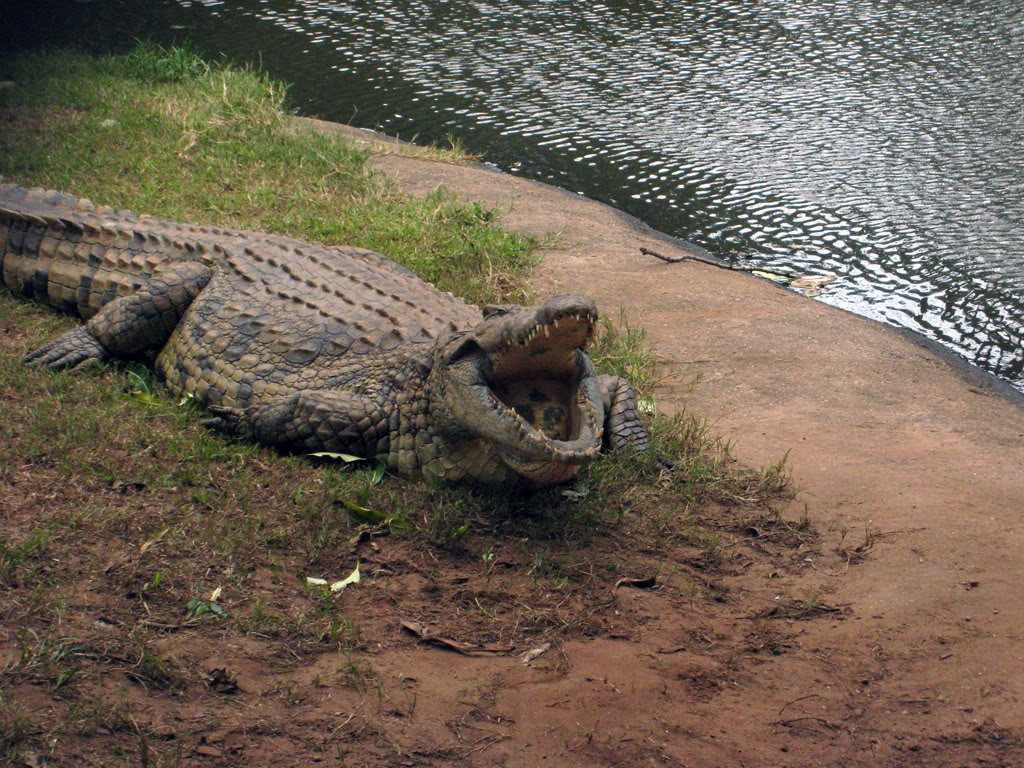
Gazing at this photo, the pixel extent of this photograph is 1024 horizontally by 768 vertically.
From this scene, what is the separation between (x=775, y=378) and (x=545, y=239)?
2.28 meters

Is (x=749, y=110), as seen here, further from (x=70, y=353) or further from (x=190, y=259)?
(x=70, y=353)

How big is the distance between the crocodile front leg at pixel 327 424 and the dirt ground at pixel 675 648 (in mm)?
650

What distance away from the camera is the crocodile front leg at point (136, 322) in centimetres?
488

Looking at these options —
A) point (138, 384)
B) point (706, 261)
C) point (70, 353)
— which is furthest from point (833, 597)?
point (706, 261)

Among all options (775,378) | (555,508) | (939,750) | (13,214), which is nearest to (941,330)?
(775,378)

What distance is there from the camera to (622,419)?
180 inches

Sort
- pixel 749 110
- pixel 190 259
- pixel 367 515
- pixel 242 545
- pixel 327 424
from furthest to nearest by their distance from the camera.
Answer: pixel 749 110 < pixel 190 259 < pixel 327 424 < pixel 367 515 < pixel 242 545

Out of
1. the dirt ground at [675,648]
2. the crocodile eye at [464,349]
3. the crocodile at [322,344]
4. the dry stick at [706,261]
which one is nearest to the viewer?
the dirt ground at [675,648]

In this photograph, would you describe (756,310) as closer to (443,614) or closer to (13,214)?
(443,614)

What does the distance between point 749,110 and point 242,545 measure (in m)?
7.73

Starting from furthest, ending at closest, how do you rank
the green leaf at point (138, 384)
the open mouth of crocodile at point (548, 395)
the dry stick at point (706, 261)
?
1. the dry stick at point (706, 261)
2. the green leaf at point (138, 384)
3. the open mouth of crocodile at point (548, 395)

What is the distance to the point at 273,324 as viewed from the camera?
4680 millimetres

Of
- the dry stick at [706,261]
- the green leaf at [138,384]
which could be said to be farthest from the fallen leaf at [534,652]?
the dry stick at [706,261]

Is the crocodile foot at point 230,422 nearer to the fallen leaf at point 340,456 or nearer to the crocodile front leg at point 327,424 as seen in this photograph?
the crocodile front leg at point 327,424
